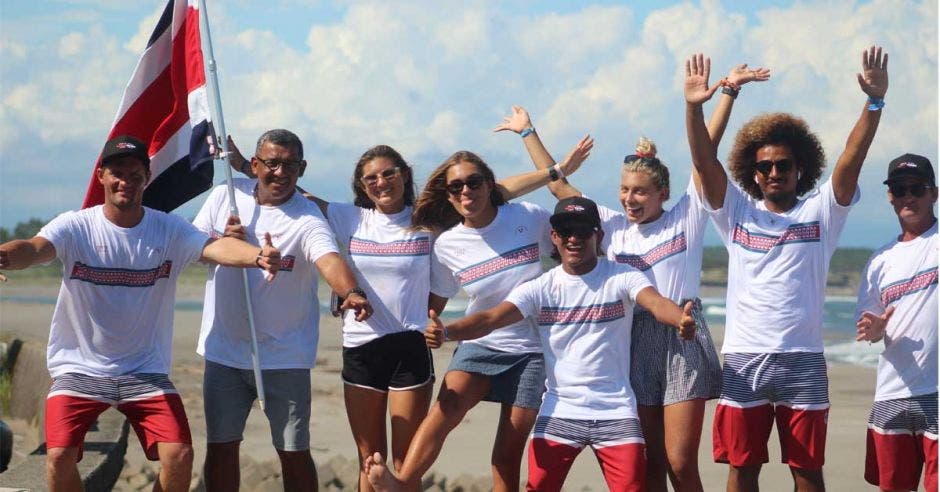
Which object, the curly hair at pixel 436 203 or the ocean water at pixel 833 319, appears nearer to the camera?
the curly hair at pixel 436 203

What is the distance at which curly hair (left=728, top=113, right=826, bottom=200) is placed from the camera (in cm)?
625

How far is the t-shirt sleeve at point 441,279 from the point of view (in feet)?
21.3

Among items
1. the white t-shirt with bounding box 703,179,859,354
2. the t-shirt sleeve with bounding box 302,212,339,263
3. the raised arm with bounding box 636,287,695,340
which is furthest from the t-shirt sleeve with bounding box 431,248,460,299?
the white t-shirt with bounding box 703,179,859,354

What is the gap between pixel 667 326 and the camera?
621cm

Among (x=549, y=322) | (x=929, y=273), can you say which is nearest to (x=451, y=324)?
(x=549, y=322)

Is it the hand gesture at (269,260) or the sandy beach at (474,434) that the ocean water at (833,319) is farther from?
the hand gesture at (269,260)

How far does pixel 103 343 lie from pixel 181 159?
149 cm

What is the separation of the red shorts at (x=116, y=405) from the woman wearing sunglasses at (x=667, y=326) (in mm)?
2203

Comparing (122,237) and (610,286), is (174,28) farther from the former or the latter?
(610,286)

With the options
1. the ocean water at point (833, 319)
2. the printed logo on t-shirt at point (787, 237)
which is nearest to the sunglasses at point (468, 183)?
the printed logo on t-shirt at point (787, 237)

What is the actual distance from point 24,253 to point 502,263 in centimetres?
222

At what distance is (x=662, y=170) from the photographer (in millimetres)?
6359

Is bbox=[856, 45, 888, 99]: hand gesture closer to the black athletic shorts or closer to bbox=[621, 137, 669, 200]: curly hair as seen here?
bbox=[621, 137, 669, 200]: curly hair

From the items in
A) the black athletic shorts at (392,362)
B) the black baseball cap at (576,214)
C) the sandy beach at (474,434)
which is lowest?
the sandy beach at (474,434)
